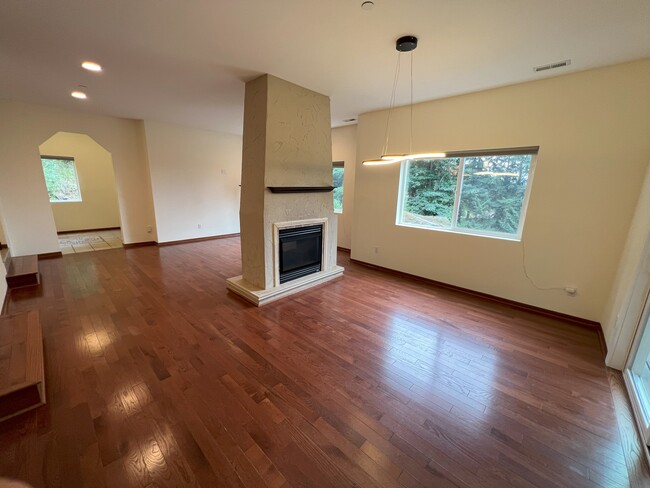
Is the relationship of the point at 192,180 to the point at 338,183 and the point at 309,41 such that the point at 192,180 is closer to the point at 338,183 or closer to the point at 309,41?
the point at 338,183

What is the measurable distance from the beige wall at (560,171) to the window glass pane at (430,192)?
267mm

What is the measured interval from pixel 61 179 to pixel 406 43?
8.87 meters

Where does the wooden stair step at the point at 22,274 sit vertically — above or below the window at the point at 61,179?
below

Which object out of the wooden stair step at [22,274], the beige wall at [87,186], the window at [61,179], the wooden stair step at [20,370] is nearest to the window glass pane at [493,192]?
the wooden stair step at [20,370]

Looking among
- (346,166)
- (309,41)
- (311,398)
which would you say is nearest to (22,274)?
(311,398)

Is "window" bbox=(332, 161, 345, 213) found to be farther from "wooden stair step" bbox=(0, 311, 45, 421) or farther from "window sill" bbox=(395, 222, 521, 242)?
"wooden stair step" bbox=(0, 311, 45, 421)

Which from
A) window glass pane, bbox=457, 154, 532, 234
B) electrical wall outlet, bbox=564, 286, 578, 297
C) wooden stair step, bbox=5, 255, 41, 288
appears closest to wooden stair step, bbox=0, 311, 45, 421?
wooden stair step, bbox=5, 255, 41, 288

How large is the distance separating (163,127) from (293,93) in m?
3.87

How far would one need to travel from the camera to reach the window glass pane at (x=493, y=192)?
320 cm

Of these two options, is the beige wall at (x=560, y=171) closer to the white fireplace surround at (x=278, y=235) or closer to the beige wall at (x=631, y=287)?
the beige wall at (x=631, y=287)

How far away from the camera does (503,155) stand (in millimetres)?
3236

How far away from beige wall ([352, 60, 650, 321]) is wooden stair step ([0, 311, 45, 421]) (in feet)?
14.1

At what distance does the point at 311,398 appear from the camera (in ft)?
5.99

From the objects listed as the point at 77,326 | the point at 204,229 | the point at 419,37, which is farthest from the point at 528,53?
the point at 204,229
